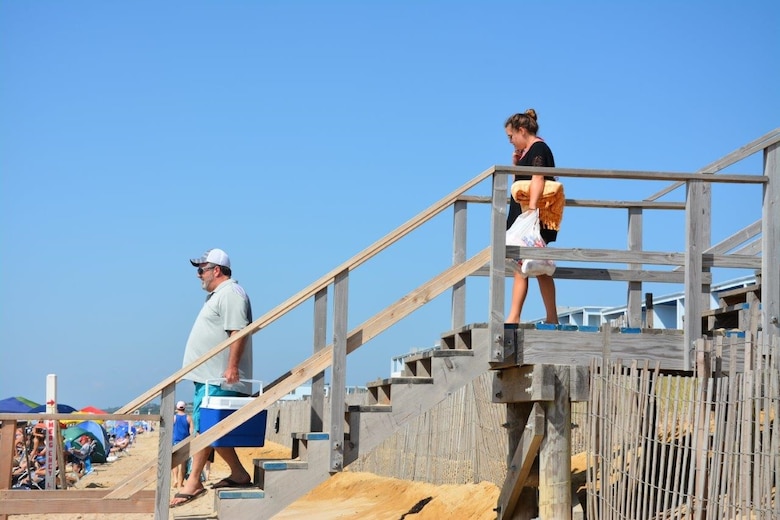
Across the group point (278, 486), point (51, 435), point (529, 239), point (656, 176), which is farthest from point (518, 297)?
point (51, 435)

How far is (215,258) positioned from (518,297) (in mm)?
2308

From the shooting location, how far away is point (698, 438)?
6703 millimetres

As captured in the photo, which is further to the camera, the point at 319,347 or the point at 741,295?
the point at 741,295

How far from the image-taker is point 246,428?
7863 mm

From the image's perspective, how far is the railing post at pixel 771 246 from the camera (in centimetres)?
787

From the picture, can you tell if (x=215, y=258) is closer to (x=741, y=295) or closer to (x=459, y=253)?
(x=459, y=253)

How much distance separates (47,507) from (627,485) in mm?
3987

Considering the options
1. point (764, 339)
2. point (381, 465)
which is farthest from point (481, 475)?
point (764, 339)

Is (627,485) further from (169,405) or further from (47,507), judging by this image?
(47,507)

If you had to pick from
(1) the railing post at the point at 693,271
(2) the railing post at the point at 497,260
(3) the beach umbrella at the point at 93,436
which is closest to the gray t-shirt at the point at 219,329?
(2) the railing post at the point at 497,260

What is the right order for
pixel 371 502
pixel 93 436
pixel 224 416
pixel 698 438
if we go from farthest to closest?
pixel 93 436 → pixel 371 502 → pixel 224 416 → pixel 698 438

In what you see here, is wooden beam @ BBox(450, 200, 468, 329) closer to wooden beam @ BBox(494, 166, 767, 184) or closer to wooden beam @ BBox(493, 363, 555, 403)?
wooden beam @ BBox(493, 363, 555, 403)

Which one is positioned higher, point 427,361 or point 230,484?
point 427,361

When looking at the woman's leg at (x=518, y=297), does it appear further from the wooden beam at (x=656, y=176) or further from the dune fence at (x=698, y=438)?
the wooden beam at (x=656, y=176)
